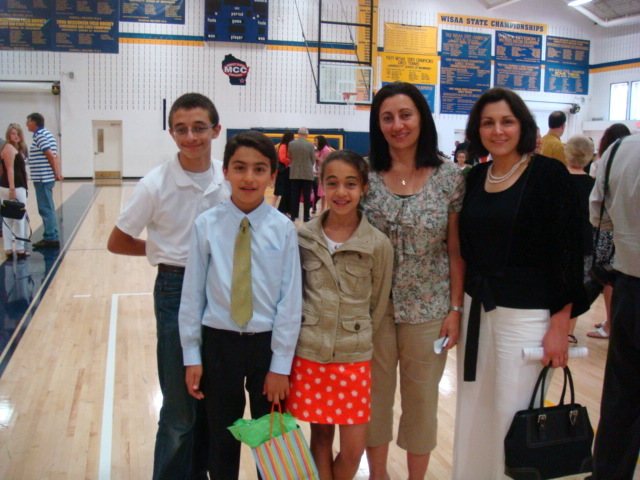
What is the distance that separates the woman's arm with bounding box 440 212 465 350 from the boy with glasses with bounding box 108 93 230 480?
2.80ft

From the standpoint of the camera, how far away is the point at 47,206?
25.8ft

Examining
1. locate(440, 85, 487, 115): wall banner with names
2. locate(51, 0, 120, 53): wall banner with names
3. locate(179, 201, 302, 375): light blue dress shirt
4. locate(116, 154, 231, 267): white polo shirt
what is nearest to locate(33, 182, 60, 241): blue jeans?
locate(116, 154, 231, 267): white polo shirt

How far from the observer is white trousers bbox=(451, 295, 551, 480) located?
1994 millimetres

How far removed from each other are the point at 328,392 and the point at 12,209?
244 inches

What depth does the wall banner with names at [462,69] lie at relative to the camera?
57.8ft

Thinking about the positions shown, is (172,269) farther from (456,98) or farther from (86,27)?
(456,98)

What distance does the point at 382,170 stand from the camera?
87.7 inches

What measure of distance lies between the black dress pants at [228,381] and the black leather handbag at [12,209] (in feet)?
19.3

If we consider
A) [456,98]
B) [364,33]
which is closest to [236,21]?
[364,33]

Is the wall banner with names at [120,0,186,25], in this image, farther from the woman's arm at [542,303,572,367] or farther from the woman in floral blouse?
the woman's arm at [542,303,572,367]

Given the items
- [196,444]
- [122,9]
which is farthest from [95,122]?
[196,444]

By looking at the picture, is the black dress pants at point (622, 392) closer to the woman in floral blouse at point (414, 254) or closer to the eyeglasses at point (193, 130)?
the woman in floral blouse at point (414, 254)

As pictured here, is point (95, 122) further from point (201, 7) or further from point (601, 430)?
point (601, 430)

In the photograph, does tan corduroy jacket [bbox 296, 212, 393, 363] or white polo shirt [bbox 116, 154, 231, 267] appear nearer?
tan corduroy jacket [bbox 296, 212, 393, 363]
